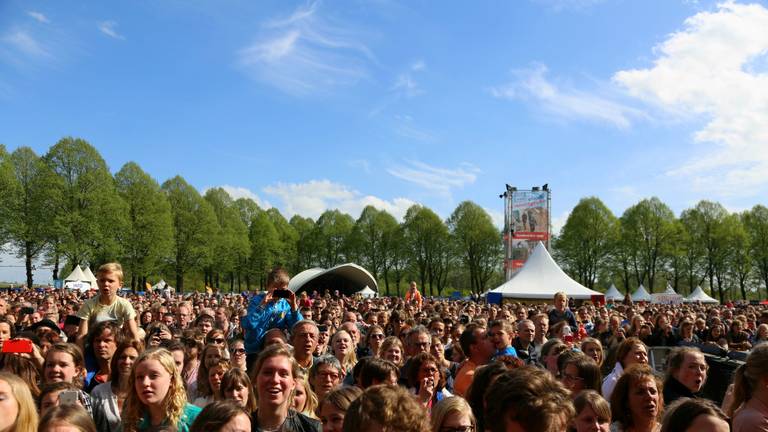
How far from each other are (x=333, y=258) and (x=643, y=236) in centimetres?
3265

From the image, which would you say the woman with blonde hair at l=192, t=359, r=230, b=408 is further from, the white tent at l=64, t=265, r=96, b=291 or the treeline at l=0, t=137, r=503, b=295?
the treeline at l=0, t=137, r=503, b=295

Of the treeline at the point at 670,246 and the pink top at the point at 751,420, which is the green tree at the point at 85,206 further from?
the pink top at the point at 751,420

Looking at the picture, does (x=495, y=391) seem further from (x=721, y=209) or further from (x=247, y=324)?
(x=721, y=209)

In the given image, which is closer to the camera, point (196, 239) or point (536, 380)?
point (536, 380)

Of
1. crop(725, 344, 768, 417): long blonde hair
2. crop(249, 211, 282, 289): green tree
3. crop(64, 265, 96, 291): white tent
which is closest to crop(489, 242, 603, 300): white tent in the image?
crop(725, 344, 768, 417): long blonde hair

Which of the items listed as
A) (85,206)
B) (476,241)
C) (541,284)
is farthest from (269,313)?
(476,241)

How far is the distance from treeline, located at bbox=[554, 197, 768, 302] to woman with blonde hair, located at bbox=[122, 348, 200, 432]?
187 ft

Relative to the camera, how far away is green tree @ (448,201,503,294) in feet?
195

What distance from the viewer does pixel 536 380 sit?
2223 mm

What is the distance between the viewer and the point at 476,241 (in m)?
59.9

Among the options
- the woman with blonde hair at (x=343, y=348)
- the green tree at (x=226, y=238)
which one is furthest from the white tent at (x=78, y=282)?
the woman with blonde hair at (x=343, y=348)

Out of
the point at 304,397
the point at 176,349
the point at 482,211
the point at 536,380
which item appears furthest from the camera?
the point at 482,211

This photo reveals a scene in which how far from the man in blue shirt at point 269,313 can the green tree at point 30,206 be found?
40.0m

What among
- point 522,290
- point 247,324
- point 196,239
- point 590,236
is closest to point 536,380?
point 247,324
